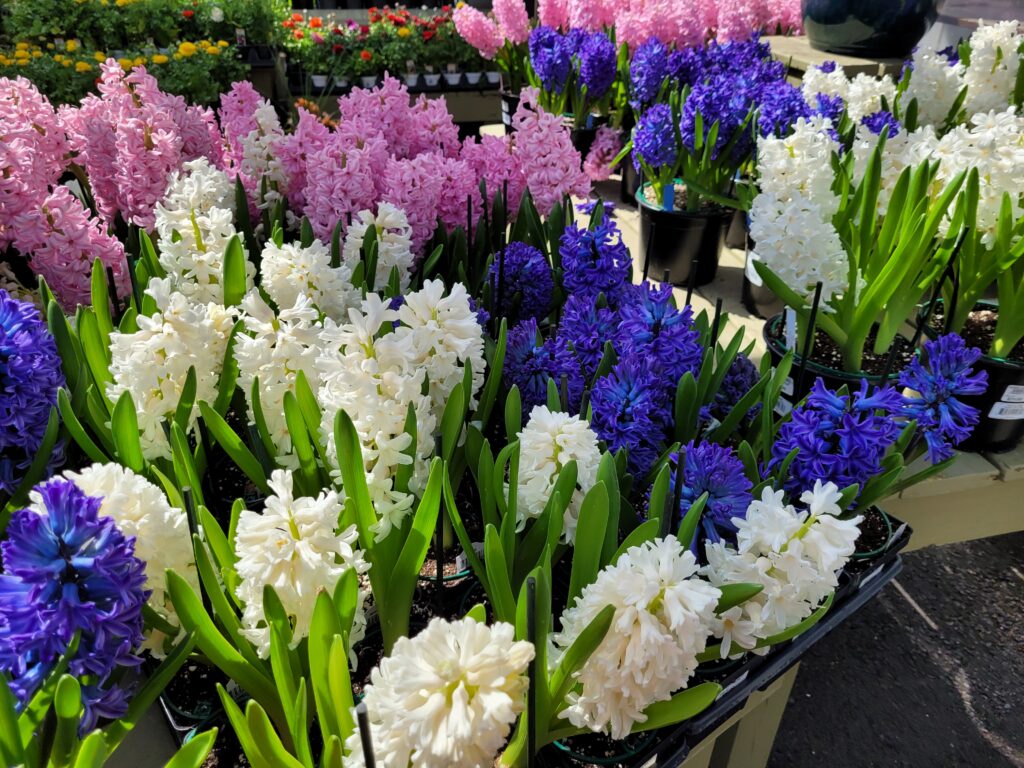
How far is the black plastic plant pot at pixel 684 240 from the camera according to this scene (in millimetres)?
2424

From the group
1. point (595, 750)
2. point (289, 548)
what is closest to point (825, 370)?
point (595, 750)

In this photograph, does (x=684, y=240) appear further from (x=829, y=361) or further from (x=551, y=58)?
(x=551, y=58)

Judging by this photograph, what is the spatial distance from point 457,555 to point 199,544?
55 cm

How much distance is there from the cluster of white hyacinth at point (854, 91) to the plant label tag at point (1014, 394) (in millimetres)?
952

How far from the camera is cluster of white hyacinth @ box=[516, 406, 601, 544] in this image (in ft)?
3.15

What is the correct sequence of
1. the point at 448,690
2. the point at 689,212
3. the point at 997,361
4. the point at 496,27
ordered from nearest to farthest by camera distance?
the point at 448,690, the point at 997,361, the point at 689,212, the point at 496,27

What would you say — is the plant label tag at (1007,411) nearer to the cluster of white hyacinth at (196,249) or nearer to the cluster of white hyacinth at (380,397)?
the cluster of white hyacinth at (380,397)

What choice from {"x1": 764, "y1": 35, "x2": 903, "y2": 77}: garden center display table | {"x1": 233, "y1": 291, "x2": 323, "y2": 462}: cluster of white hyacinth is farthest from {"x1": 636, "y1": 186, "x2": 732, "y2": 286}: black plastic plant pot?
{"x1": 233, "y1": 291, "x2": 323, "y2": 462}: cluster of white hyacinth

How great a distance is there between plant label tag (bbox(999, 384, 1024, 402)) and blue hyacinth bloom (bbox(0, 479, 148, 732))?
168cm

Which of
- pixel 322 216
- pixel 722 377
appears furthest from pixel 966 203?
pixel 322 216

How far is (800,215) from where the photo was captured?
1.47 metres

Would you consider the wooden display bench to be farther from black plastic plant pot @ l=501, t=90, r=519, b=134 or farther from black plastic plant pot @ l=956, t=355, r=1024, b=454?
black plastic plant pot @ l=501, t=90, r=519, b=134

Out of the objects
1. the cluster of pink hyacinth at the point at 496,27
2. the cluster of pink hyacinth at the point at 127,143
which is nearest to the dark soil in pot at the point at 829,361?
the cluster of pink hyacinth at the point at 127,143

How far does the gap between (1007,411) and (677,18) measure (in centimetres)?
246
